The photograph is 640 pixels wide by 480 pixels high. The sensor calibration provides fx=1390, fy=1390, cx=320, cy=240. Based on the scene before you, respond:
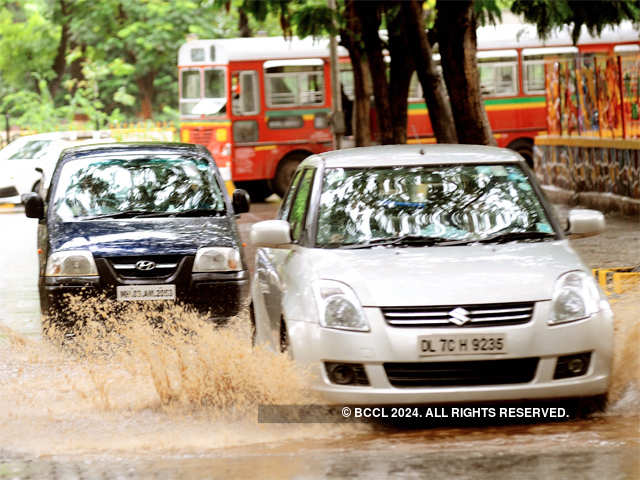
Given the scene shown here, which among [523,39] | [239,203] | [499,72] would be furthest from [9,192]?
[239,203]

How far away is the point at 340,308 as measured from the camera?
7078 millimetres

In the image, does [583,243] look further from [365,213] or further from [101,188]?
[365,213]

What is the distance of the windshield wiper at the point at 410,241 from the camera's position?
25.6 ft

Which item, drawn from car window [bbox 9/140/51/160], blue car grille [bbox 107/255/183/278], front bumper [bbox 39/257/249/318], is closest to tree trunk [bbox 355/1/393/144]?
car window [bbox 9/140/51/160]

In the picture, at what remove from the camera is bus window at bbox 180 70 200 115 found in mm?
29953

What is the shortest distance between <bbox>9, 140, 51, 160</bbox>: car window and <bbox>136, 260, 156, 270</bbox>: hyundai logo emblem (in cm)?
2058

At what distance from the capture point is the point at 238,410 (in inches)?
297

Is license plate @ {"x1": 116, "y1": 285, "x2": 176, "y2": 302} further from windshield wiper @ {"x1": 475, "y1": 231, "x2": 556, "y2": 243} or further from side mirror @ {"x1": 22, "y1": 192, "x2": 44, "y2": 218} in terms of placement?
windshield wiper @ {"x1": 475, "y1": 231, "x2": 556, "y2": 243}

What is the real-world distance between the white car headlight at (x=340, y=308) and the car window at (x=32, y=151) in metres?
24.2

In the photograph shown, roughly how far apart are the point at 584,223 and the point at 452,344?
1617 millimetres

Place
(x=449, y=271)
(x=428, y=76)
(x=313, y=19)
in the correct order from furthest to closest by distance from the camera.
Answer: (x=313, y=19)
(x=428, y=76)
(x=449, y=271)

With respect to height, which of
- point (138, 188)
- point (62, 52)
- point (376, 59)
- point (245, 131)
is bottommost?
point (138, 188)

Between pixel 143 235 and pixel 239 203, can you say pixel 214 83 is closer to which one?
pixel 239 203

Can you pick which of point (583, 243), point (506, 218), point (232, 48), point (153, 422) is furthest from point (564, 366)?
point (232, 48)
